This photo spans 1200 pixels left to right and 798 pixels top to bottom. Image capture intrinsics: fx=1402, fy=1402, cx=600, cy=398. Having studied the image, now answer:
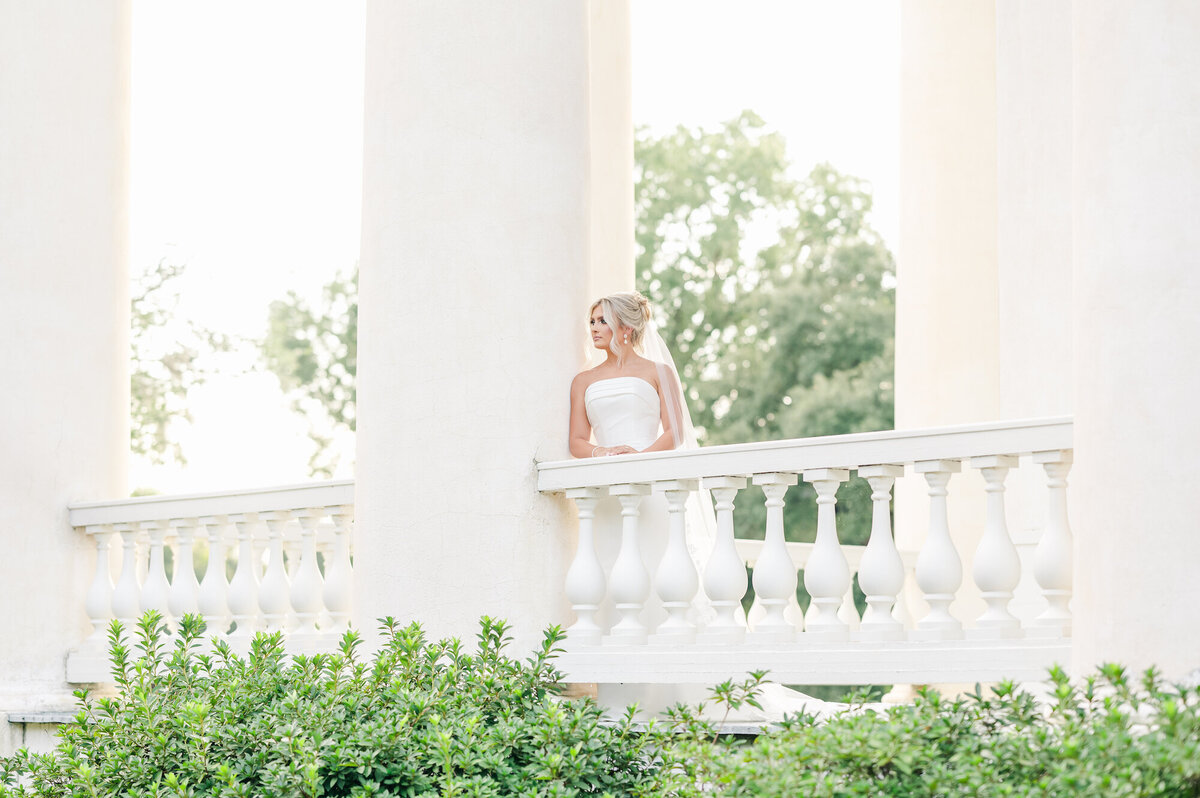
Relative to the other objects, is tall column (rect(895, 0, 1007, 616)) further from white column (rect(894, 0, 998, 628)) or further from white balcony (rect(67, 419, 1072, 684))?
white balcony (rect(67, 419, 1072, 684))

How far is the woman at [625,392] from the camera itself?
1346 centimetres

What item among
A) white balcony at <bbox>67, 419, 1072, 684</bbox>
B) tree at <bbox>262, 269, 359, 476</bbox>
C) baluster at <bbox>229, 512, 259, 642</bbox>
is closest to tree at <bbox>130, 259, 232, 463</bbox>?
tree at <bbox>262, 269, 359, 476</bbox>

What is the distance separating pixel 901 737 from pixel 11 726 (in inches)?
451

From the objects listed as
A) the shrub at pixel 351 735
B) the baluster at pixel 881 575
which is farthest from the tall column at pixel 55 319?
the baluster at pixel 881 575

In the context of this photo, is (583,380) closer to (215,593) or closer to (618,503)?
(618,503)

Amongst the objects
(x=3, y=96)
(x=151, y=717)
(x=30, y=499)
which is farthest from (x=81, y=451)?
(x=151, y=717)

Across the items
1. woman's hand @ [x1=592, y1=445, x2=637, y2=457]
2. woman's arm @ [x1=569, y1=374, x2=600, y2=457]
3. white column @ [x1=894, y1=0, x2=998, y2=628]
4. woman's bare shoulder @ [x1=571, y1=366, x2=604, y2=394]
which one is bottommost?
woman's hand @ [x1=592, y1=445, x2=637, y2=457]

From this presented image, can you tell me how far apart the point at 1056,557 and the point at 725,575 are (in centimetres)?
281

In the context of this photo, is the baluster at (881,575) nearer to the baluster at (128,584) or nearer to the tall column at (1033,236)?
the tall column at (1033,236)

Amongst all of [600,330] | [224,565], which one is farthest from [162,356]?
[600,330]

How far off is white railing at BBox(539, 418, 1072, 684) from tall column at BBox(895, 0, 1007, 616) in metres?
9.48

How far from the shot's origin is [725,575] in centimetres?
1212

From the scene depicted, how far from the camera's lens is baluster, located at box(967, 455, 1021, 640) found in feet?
35.7

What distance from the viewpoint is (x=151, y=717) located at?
11.1 metres
